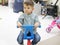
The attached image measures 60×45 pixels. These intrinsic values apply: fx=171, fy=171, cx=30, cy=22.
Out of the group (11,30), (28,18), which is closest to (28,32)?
(28,18)

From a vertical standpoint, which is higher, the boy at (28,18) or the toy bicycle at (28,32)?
the boy at (28,18)

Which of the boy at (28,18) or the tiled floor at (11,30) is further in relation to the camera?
the tiled floor at (11,30)

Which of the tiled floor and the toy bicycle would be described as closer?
the toy bicycle

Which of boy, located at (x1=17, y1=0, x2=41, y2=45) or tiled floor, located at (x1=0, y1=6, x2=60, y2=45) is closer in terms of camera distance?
boy, located at (x1=17, y1=0, x2=41, y2=45)

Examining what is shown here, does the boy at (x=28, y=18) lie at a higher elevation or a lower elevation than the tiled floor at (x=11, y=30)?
higher

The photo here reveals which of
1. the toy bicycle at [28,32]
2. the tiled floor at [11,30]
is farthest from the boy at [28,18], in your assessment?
the tiled floor at [11,30]

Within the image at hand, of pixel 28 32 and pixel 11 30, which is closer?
pixel 28 32

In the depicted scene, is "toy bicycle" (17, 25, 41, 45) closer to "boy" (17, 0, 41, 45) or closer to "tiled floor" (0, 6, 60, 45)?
"boy" (17, 0, 41, 45)

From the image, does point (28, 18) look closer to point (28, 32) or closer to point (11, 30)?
point (28, 32)

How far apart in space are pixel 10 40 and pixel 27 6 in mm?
487

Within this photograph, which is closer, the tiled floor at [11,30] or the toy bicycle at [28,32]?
the toy bicycle at [28,32]

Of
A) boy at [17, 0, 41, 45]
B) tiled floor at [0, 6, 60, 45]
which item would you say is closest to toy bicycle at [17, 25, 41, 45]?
boy at [17, 0, 41, 45]

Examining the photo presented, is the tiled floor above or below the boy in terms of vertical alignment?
below

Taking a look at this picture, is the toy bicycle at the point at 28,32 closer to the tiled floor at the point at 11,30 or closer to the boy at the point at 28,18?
the boy at the point at 28,18
